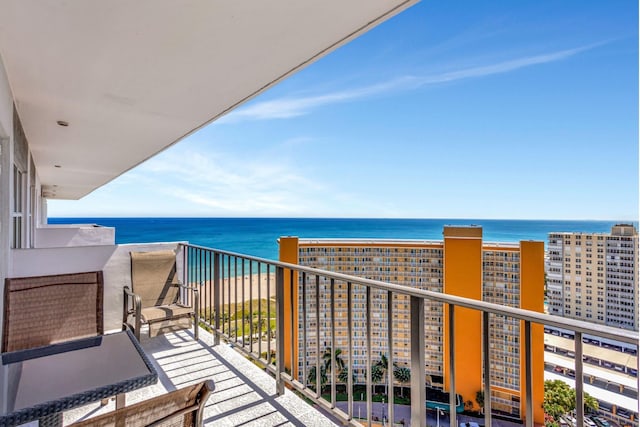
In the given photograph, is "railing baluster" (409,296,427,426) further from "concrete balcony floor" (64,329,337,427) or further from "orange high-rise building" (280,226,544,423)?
"orange high-rise building" (280,226,544,423)

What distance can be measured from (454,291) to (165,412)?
46.0 ft

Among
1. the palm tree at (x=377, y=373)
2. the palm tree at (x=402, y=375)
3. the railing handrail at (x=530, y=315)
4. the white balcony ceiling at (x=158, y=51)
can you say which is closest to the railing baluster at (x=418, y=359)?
the railing handrail at (x=530, y=315)

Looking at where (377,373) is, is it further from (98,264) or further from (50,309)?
(50,309)

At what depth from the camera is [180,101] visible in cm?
263

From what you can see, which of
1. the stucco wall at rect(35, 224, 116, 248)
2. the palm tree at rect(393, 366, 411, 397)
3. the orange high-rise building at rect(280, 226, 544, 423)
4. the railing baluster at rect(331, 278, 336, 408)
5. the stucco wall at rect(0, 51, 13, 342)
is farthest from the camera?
the palm tree at rect(393, 366, 411, 397)

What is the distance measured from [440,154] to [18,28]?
1376 inches

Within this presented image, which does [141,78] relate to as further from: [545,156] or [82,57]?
[545,156]

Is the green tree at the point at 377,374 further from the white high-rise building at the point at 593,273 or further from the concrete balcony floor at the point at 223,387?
the concrete balcony floor at the point at 223,387

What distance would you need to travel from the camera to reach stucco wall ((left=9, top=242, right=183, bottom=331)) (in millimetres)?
3170

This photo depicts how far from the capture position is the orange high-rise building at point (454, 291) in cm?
1041

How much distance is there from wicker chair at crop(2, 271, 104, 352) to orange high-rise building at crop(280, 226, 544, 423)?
881 centimetres

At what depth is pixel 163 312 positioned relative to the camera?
322cm

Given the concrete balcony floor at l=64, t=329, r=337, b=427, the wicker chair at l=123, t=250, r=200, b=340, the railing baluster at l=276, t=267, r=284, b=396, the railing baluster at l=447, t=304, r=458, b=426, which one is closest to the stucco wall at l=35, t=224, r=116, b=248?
the wicker chair at l=123, t=250, r=200, b=340

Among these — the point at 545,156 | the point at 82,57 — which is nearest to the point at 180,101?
the point at 82,57
